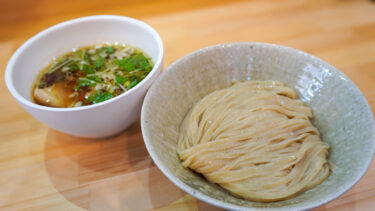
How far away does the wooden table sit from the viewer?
141 cm

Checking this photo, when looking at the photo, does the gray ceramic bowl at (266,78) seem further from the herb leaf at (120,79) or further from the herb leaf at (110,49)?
the herb leaf at (110,49)

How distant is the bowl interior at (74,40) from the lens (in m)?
1.59

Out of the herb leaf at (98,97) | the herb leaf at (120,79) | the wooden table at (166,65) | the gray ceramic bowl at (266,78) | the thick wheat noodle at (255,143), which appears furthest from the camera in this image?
the herb leaf at (120,79)

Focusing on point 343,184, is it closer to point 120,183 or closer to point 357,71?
point 120,183

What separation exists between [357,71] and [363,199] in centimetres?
108

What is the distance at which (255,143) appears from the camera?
4.50 feet

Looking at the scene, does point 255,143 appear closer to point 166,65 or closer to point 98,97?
point 98,97

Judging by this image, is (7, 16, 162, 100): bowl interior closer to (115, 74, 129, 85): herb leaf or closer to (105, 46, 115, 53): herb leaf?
(105, 46, 115, 53): herb leaf

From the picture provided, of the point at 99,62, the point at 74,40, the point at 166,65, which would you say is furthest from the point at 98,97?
the point at 166,65

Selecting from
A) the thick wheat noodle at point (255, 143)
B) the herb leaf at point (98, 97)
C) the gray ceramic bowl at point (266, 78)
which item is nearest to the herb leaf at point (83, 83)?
the herb leaf at point (98, 97)

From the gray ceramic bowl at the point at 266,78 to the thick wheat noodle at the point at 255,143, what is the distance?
0.17 ft

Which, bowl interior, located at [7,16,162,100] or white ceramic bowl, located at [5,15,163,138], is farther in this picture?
bowl interior, located at [7,16,162,100]

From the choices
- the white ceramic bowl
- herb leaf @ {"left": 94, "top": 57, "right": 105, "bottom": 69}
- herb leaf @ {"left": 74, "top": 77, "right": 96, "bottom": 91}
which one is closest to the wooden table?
the white ceramic bowl

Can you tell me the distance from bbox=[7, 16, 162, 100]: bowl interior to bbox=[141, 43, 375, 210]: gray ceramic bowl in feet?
0.83
